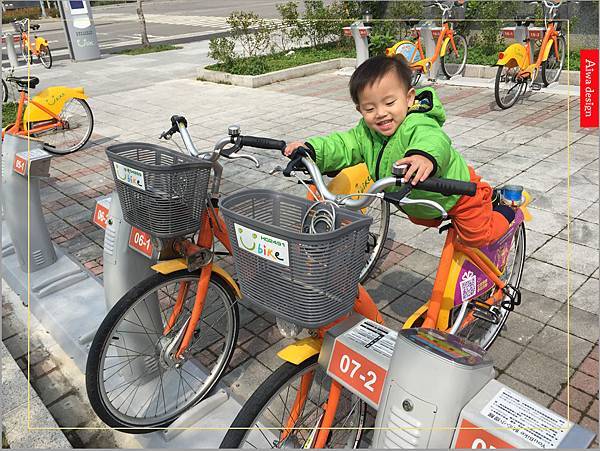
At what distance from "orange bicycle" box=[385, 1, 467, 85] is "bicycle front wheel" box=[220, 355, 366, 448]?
7872mm

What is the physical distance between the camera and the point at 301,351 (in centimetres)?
193

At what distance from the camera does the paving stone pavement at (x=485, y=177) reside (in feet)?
9.95

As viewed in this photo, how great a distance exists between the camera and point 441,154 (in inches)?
75.5

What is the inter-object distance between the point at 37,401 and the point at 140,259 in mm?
1034

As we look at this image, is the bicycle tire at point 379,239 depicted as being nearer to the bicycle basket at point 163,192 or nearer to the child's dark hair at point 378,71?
the bicycle basket at point 163,192

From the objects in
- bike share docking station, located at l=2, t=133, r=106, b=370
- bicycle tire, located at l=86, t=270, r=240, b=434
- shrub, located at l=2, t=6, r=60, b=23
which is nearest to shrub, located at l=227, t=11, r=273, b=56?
Answer: bike share docking station, located at l=2, t=133, r=106, b=370

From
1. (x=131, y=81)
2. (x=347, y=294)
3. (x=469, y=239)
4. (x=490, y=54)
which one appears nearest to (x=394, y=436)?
(x=347, y=294)

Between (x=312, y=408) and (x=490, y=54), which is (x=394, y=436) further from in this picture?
(x=490, y=54)

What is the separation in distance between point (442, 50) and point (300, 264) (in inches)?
357

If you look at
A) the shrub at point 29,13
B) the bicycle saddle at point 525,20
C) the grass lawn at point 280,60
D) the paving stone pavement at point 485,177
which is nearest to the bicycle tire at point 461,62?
the paving stone pavement at point 485,177

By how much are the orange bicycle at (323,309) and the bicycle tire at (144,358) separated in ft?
2.30

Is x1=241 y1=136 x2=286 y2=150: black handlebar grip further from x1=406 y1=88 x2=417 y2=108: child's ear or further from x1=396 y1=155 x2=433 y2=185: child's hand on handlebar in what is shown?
x1=396 y1=155 x2=433 y2=185: child's hand on handlebar

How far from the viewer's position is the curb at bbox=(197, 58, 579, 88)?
9.90 meters

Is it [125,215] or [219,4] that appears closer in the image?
[125,215]
